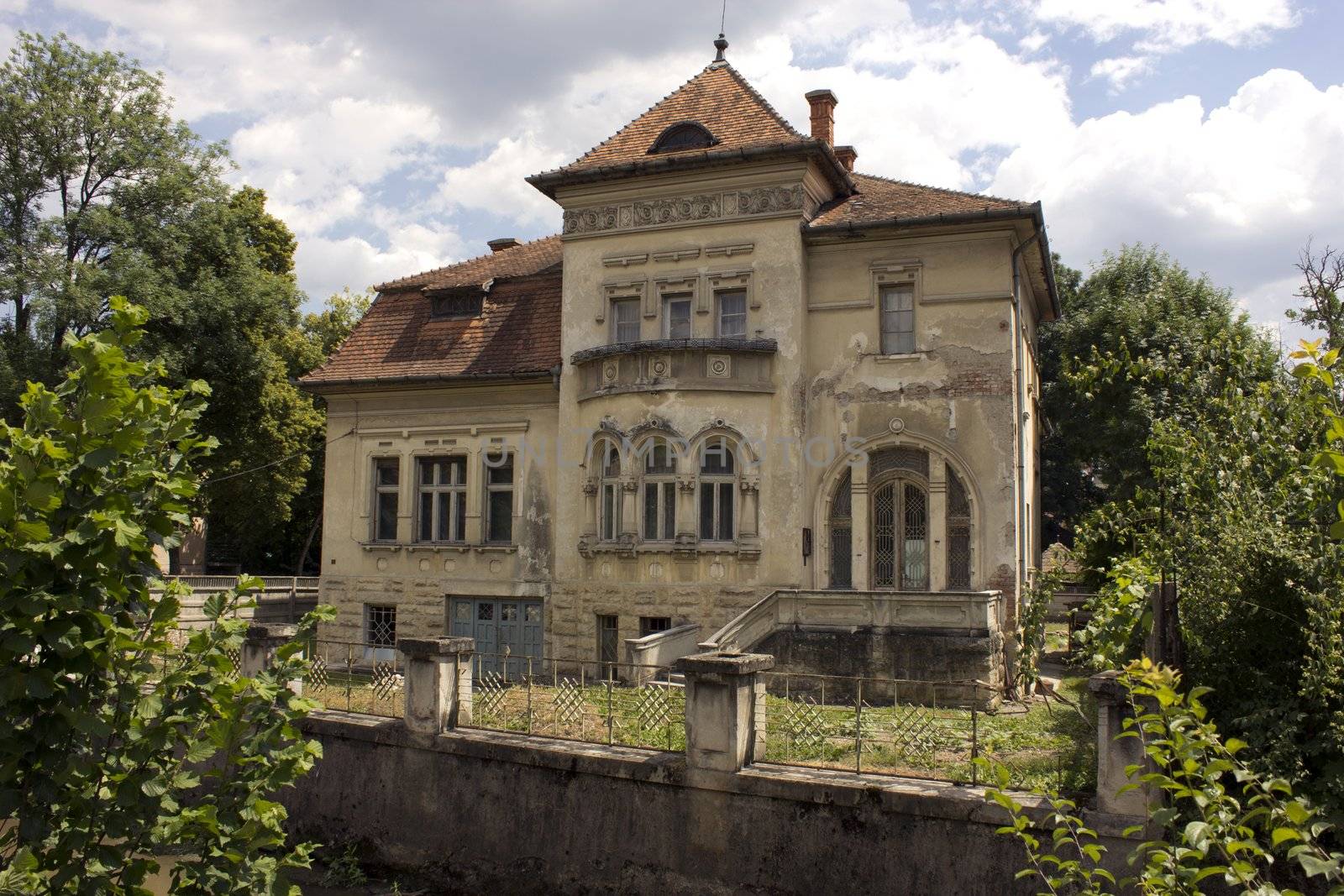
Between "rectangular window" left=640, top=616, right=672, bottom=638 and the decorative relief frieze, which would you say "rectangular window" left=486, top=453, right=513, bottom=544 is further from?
the decorative relief frieze

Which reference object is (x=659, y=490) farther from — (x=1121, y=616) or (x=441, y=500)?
(x=1121, y=616)

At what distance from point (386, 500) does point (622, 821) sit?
13241 mm

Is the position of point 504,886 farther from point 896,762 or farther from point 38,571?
point 38,571

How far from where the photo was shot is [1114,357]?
2088 centimetres

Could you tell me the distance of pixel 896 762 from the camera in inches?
443

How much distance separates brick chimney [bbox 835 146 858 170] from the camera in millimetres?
24062

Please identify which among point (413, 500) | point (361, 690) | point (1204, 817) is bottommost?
point (361, 690)

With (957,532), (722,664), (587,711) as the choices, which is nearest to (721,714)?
(722,664)

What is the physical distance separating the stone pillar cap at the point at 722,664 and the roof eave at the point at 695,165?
35.6 feet

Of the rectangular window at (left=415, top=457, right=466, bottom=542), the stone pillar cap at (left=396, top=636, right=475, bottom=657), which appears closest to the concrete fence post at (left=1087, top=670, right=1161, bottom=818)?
the stone pillar cap at (left=396, top=636, right=475, bottom=657)

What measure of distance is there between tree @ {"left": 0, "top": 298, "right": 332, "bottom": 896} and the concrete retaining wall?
6.44 m

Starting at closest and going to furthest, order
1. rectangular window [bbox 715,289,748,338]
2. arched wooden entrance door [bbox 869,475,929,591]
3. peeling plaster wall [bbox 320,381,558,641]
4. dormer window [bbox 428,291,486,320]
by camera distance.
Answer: arched wooden entrance door [bbox 869,475,929,591], rectangular window [bbox 715,289,748,338], peeling plaster wall [bbox 320,381,558,641], dormer window [bbox 428,291,486,320]

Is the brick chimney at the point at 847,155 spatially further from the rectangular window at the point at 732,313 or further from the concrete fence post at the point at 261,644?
the concrete fence post at the point at 261,644

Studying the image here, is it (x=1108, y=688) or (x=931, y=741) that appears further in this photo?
(x=931, y=741)
